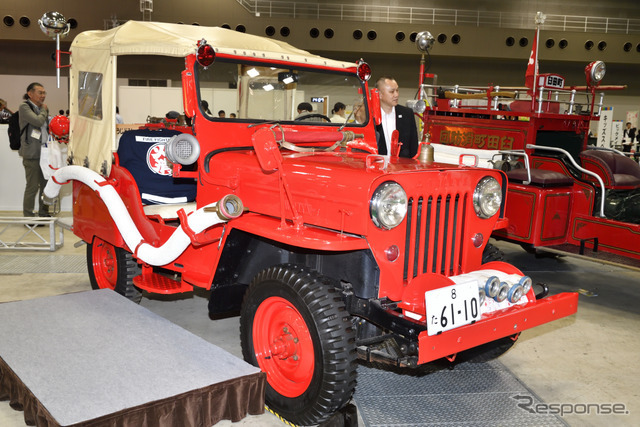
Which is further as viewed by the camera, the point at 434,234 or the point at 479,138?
the point at 479,138

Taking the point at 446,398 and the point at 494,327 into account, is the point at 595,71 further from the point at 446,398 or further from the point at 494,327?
the point at 494,327

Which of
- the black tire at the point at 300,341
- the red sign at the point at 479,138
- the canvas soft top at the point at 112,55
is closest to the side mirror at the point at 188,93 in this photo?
the canvas soft top at the point at 112,55

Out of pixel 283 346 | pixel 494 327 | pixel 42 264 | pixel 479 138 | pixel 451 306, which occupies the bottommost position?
pixel 42 264

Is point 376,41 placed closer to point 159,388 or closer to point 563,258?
point 563,258

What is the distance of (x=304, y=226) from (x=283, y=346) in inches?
26.1

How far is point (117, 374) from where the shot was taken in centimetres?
294

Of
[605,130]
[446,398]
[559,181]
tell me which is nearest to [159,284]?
[446,398]

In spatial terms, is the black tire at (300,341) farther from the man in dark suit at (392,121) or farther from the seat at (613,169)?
the seat at (613,169)

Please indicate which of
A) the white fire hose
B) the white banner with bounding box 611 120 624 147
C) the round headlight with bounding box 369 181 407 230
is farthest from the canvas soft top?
the white banner with bounding box 611 120 624 147

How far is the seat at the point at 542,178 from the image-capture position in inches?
236

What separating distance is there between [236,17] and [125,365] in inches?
702

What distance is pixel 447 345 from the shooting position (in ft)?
9.05

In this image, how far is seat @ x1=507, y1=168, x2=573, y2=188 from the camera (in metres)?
6.00

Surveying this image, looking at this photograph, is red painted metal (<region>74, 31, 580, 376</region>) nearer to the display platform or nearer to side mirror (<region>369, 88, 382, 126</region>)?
the display platform
